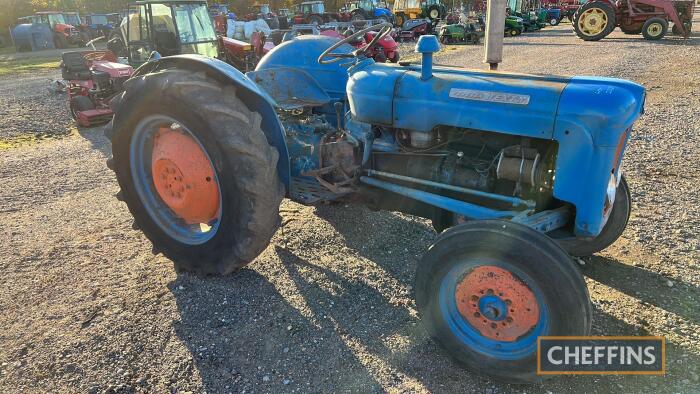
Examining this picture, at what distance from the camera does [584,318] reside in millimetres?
1984

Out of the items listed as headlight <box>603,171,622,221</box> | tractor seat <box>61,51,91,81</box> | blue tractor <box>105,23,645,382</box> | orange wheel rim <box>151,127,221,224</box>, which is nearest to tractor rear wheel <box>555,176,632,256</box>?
blue tractor <box>105,23,645,382</box>

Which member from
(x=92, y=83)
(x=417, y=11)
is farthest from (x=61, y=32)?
(x=92, y=83)

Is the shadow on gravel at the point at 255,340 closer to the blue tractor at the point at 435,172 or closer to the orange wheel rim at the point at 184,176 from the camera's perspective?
the blue tractor at the point at 435,172

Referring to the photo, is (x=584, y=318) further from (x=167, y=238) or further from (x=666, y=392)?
(x=167, y=238)

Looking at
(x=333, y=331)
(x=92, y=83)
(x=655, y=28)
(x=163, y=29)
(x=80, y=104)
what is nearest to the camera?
(x=333, y=331)

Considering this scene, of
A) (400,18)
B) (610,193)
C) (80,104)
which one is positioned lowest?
(80,104)

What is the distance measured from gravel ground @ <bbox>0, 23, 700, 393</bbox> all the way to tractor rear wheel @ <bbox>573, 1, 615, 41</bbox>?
1542 cm

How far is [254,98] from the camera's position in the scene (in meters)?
2.88

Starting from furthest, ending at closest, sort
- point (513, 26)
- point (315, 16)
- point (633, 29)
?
point (315, 16) → point (513, 26) → point (633, 29)

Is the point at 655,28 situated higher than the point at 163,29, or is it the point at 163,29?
the point at 163,29

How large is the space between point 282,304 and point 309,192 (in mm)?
743

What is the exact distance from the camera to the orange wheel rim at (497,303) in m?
2.14

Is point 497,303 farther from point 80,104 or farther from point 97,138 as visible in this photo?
point 80,104

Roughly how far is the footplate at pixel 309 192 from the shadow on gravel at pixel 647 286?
174 cm
